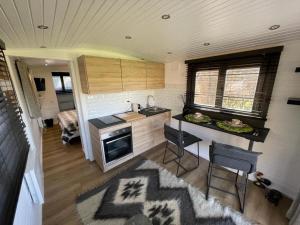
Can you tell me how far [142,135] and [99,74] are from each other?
143 centimetres

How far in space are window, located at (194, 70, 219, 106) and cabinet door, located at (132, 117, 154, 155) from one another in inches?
44.1

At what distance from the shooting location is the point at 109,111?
2824mm

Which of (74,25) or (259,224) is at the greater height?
(74,25)

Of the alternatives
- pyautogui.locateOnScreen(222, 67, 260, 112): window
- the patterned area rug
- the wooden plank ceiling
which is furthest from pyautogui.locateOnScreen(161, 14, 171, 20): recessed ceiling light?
the patterned area rug

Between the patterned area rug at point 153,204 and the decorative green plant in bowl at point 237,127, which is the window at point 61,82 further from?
the decorative green plant in bowl at point 237,127

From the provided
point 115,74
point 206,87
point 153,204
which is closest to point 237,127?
point 206,87

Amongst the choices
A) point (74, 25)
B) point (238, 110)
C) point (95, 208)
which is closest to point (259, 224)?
point (238, 110)

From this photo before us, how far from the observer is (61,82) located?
533 cm

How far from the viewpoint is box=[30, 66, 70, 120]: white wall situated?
4715mm

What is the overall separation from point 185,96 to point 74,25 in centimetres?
221

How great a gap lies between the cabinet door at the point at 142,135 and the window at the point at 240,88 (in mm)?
1524

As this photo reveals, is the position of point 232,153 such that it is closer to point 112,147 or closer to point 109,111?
point 112,147

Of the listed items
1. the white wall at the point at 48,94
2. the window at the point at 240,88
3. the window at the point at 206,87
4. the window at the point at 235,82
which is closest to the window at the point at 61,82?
the white wall at the point at 48,94

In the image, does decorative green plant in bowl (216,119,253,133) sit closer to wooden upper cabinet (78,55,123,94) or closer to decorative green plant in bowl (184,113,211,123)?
decorative green plant in bowl (184,113,211,123)
